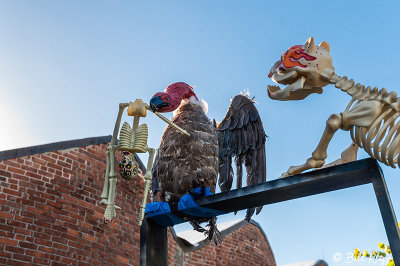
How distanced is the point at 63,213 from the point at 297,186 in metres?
3.68

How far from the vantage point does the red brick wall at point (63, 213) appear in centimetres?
516

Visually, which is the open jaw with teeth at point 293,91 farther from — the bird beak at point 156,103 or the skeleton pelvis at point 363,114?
the bird beak at point 156,103

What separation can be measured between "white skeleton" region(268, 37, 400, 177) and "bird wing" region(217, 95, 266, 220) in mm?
1175

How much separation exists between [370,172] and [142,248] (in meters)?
1.85

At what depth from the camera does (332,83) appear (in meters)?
3.39

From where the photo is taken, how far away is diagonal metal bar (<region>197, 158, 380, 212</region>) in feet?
9.76

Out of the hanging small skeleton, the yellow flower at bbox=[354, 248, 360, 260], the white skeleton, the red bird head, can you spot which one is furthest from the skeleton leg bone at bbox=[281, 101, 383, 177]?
the yellow flower at bbox=[354, 248, 360, 260]

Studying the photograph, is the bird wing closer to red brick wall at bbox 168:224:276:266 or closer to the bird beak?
the bird beak

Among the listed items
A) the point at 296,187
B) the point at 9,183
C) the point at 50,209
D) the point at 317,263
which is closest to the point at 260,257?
the point at 317,263

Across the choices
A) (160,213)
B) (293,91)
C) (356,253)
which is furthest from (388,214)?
(356,253)

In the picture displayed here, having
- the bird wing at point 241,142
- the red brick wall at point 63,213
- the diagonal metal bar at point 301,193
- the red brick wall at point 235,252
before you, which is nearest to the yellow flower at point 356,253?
the red brick wall at point 235,252

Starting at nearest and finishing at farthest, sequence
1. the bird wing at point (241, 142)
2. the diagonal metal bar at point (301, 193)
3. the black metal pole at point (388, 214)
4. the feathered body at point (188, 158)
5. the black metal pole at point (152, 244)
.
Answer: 1. the black metal pole at point (388, 214)
2. the diagonal metal bar at point (301, 193)
3. the black metal pole at point (152, 244)
4. the feathered body at point (188, 158)
5. the bird wing at point (241, 142)

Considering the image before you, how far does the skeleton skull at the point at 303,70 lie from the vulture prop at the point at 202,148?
1104 mm

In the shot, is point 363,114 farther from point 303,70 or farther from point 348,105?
point 303,70
